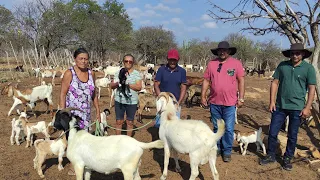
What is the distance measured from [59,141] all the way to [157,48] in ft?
144

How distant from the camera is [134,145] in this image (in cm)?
354

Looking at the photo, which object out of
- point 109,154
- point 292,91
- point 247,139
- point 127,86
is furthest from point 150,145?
point 247,139

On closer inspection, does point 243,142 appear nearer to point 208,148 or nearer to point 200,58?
point 208,148

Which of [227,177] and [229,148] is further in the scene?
[229,148]

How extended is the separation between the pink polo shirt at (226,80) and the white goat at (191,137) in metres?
1.03

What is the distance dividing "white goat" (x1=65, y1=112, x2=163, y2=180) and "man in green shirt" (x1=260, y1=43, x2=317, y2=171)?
114 inches

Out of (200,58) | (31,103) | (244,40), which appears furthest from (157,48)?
(31,103)

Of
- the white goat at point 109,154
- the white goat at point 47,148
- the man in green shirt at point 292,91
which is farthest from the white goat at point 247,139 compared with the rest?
the white goat at point 47,148

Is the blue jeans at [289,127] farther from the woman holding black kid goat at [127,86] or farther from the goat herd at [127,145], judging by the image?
the woman holding black kid goat at [127,86]

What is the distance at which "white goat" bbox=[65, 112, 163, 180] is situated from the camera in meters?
3.51

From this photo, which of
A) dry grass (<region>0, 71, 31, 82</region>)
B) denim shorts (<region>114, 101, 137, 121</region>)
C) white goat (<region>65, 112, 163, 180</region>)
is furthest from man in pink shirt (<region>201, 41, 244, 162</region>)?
dry grass (<region>0, 71, 31, 82</region>)

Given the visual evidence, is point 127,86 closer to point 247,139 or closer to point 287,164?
point 247,139

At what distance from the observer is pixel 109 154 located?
3.53 meters

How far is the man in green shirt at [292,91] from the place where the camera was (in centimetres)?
499
